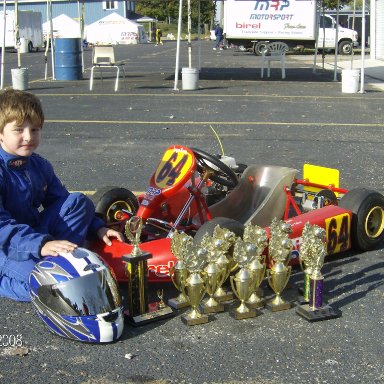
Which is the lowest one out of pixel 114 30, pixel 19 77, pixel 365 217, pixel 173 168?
pixel 365 217

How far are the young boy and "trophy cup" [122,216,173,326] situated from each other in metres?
0.32

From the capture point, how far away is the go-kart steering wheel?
445cm

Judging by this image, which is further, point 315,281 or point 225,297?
point 225,297

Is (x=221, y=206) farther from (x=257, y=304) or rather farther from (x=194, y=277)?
(x=194, y=277)

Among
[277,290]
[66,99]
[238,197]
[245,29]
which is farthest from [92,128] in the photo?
[245,29]

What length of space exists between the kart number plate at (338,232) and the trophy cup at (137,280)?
1451 mm

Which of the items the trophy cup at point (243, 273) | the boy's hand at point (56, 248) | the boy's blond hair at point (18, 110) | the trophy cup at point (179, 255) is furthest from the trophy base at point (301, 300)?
the boy's blond hair at point (18, 110)

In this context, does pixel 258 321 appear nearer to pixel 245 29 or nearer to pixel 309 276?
pixel 309 276

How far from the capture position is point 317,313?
3.59 m

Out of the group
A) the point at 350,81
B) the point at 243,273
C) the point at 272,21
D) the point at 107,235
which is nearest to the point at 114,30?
the point at 272,21

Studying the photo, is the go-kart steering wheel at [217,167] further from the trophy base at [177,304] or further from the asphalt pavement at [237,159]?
the trophy base at [177,304]

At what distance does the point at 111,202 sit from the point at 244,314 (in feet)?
5.26

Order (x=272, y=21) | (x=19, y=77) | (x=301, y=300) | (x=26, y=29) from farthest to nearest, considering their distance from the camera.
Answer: (x=26, y=29) → (x=272, y=21) → (x=19, y=77) → (x=301, y=300)

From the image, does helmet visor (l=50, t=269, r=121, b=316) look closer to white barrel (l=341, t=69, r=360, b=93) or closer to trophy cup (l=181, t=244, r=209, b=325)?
trophy cup (l=181, t=244, r=209, b=325)
